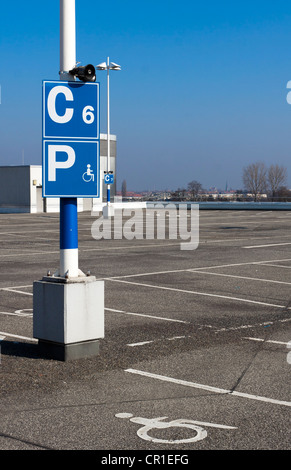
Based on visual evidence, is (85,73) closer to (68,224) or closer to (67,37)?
(67,37)

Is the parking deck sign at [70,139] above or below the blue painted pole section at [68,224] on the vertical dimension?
above

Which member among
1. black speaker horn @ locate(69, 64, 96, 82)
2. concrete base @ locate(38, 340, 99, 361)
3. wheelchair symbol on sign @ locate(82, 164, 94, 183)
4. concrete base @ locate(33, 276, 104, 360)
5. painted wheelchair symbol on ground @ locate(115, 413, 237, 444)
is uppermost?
black speaker horn @ locate(69, 64, 96, 82)

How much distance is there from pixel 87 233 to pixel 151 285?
51.9 feet

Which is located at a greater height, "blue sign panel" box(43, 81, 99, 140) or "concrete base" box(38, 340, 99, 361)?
"blue sign panel" box(43, 81, 99, 140)

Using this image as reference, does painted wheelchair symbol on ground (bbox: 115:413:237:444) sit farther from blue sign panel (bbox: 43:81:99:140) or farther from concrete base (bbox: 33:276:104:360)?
blue sign panel (bbox: 43:81:99:140)

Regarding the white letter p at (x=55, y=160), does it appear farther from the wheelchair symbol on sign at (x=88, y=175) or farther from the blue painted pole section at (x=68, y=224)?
the blue painted pole section at (x=68, y=224)

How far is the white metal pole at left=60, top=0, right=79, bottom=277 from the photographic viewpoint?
7566 mm

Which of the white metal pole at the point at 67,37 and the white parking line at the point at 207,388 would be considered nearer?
the white parking line at the point at 207,388

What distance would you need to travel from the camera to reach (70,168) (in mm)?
7586

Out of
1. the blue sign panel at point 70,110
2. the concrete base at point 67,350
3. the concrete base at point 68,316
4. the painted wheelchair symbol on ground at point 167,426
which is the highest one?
the blue sign panel at point 70,110

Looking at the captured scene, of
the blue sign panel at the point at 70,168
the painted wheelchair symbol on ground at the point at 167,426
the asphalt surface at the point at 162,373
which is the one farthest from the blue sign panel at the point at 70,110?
the painted wheelchair symbol on ground at the point at 167,426

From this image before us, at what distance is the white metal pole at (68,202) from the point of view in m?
7.57

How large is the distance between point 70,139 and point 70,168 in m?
0.33

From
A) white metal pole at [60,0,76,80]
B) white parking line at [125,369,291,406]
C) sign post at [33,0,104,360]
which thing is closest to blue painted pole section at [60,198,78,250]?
sign post at [33,0,104,360]
